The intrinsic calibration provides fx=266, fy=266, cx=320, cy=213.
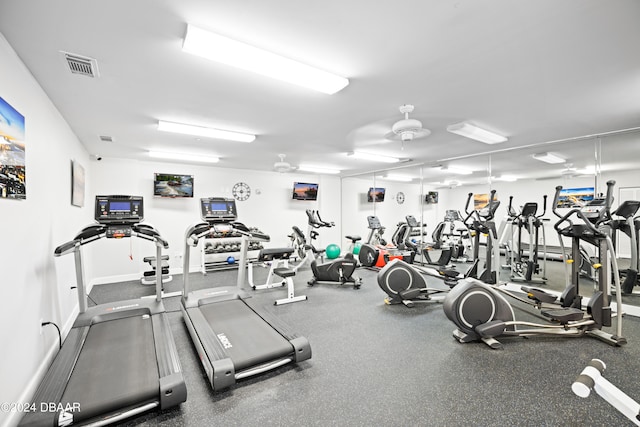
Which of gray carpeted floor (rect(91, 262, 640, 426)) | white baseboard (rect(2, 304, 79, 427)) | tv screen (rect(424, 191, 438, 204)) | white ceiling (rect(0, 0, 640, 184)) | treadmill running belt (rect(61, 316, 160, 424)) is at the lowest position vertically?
gray carpeted floor (rect(91, 262, 640, 426))

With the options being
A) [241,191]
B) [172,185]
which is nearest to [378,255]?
[241,191]

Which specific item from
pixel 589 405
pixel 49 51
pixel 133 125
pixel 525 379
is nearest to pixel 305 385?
pixel 525 379

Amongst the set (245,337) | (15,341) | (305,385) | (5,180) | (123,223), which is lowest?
(305,385)

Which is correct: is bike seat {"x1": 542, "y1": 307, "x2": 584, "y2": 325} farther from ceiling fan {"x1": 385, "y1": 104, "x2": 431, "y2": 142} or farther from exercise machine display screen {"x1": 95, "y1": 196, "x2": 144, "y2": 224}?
exercise machine display screen {"x1": 95, "y1": 196, "x2": 144, "y2": 224}

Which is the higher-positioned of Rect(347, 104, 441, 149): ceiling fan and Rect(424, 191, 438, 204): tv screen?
Rect(347, 104, 441, 149): ceiling fan

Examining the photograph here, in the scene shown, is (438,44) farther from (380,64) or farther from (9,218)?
(9,218)

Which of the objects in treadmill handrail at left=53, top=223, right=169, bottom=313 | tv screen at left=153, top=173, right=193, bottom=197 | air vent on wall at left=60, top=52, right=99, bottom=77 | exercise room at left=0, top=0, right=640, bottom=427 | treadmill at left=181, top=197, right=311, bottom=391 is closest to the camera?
exercise room at left=0, top=0, right=640, bottom=427

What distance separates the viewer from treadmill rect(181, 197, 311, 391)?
225 centimetres

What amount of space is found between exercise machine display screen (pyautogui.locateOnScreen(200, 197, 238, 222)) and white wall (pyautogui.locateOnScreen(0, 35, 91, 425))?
1.47 meters

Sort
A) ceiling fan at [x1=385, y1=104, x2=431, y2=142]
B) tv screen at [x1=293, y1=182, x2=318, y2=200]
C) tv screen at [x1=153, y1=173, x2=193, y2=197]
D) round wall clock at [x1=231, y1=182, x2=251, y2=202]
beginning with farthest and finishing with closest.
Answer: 1. tv screen at [x1=293, y1=182, x2=318, y2=200]
2. round wall clock at [x1=231, y1=182, x2=251, y2=202]
3. tv screen at [x1=153, y1=173, x2=193, y2=197]
4. ceiling fan at [x1=385, y1=104, x2=431, y2=142]

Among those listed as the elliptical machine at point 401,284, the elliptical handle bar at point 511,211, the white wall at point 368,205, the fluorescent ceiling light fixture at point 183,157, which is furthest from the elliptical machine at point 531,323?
the white wall at point 368,205

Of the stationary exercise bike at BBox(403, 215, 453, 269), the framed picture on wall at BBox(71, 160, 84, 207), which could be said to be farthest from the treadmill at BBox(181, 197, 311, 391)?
the stationary exercise bike at BBox(403, 215, 453, 269)

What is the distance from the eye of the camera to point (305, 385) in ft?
7.25

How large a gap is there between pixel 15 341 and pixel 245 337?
1641 mm
